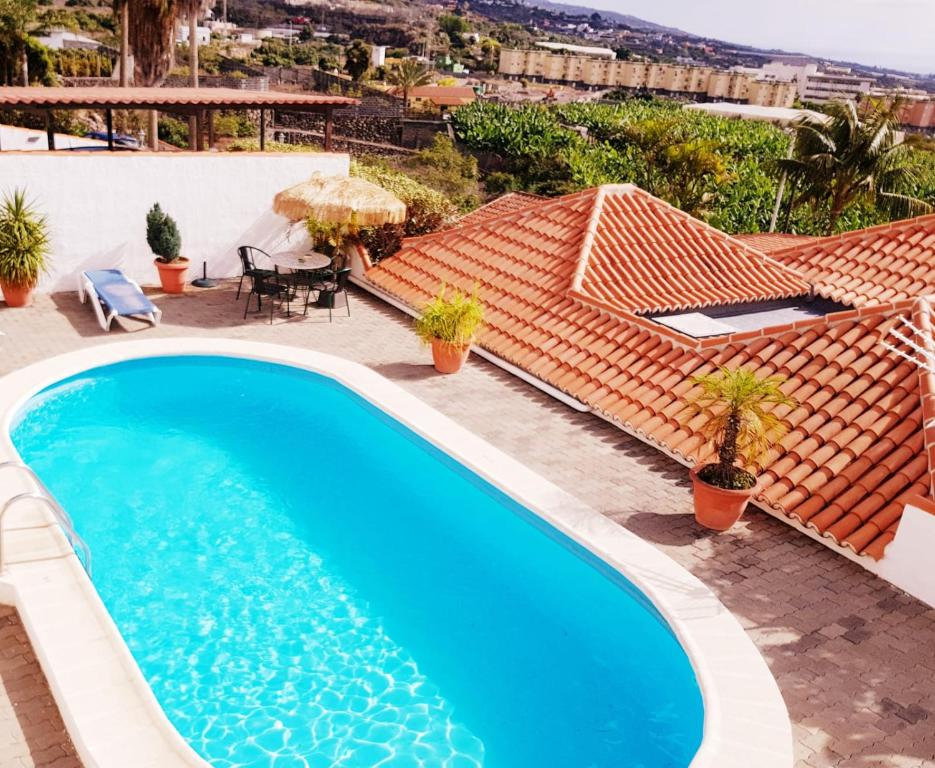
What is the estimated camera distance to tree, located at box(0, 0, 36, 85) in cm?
4784

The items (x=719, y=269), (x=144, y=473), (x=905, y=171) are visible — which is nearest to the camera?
(x=144, y=473)

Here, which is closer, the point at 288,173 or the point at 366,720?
the point at 366,720

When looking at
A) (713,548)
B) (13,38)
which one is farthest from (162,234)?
(13,38)

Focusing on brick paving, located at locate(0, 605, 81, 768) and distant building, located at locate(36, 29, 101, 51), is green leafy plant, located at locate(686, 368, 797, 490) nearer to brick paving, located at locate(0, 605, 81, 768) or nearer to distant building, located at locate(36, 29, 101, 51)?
brick paving, located at locate(0, 605, 81, 768)

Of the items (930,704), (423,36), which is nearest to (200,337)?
(930,704)

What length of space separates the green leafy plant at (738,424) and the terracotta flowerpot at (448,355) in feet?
16.5

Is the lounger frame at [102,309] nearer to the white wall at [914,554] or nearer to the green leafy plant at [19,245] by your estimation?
the green leafy plant at [19,245]

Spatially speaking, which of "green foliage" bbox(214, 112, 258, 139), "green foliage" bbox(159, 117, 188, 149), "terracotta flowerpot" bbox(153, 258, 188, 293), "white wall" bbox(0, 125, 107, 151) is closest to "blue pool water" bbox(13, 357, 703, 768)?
"terracotta flowerpot" bbox(153, 258, 188, 293)

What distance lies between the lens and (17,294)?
1534 cm

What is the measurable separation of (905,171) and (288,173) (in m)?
21.8

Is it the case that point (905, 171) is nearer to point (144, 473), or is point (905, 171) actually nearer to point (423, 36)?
point (144, 473)

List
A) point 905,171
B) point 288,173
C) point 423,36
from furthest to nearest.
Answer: point 423,36, point 905,171, point 288,173

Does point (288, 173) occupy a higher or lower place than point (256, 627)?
higher

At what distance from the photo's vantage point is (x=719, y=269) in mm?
16828
